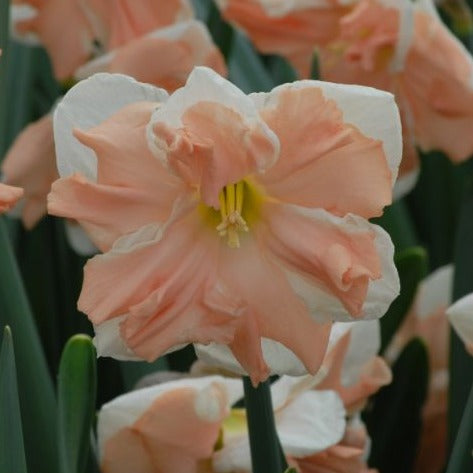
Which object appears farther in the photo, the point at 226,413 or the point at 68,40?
the point at 68,40

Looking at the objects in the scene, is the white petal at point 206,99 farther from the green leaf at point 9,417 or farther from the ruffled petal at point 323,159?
the green leaf at point 9,417

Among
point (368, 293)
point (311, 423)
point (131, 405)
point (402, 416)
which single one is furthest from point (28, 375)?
point (402, 416)

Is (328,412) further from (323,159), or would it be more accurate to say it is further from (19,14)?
(19,14)

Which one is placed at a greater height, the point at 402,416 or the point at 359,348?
the point at 359,348

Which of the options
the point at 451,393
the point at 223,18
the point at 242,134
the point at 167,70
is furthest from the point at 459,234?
the point at 242,134

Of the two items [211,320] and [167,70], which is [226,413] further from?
[167,70]

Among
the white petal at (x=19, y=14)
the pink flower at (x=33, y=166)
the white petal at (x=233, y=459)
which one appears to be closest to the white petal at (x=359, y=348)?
the white petal at (x=233, y=459)
